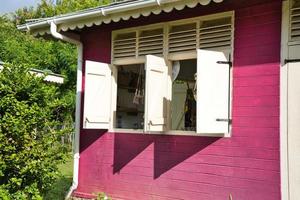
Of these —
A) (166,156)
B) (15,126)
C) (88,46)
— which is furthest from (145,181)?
(88,46)

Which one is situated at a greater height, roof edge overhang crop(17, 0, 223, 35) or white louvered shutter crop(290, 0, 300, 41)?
roof edge overhang crop(17, 0, 223, 35)

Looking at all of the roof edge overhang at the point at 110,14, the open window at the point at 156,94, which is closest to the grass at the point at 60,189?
the open window at the point at 156,94

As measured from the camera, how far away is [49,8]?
2947 centimetres

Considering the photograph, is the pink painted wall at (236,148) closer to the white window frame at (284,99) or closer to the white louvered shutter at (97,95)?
the white window frame at (284,99)

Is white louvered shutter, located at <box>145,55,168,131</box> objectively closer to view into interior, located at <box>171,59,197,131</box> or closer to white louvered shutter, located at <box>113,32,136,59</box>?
view into interior, located at <box>171,59,197,131</box>

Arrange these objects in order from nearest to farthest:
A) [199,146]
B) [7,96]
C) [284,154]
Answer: [284,154], [7,96], [199,146]

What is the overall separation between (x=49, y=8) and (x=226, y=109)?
2610cm

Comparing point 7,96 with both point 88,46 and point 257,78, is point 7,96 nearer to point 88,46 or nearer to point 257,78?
point 88,46

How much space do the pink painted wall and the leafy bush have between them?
1.32 metres

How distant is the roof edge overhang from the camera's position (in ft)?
17.9

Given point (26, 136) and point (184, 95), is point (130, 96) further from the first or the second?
point (26, 136)

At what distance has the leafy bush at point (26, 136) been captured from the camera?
207 inches

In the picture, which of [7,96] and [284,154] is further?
[7,96]

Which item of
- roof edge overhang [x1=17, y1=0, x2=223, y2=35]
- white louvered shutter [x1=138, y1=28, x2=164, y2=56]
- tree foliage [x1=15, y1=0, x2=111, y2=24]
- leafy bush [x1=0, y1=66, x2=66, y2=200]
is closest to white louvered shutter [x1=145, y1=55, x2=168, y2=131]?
white louvered shutter [x1=138, y1=28, x2=164, y2=56]
